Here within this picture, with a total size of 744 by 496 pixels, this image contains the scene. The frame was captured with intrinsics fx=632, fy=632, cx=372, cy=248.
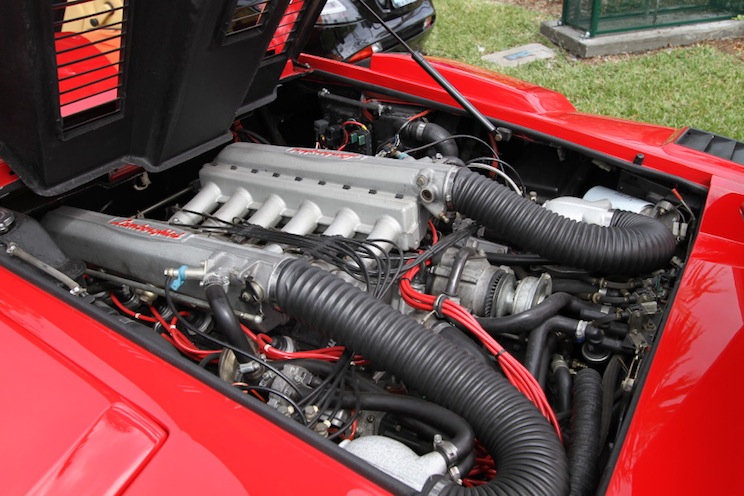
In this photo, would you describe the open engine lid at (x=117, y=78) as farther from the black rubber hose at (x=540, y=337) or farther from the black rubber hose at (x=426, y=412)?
the black rubber hose at (x=540, y=337)

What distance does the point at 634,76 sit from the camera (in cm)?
546

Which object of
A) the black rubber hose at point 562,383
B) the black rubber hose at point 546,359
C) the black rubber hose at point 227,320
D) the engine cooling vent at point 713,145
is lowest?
the black rubber hose at point 562,383

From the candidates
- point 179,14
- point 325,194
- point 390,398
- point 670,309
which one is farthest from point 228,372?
point 670,309

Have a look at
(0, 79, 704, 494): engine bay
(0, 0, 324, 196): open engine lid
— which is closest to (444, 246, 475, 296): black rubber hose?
(0, 79, 704, 494): engine bay

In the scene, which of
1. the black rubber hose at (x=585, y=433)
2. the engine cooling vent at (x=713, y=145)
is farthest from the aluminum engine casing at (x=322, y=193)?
the engine cooling vent at (x=713, y=145)

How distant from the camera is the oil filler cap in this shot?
1713 mm

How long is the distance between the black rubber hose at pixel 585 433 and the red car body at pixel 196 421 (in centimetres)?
11

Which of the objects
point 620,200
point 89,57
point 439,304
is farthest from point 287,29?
point 620,200

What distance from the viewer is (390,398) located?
149cm

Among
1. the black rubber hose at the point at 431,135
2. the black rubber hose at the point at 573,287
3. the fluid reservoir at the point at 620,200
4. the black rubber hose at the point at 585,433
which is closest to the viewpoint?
the black rubber hose at the point at 585,433

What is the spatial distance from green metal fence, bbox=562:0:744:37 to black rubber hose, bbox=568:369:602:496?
211 inches

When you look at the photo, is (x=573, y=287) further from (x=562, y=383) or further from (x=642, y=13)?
(x=642, y=13)

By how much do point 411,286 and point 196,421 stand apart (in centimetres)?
83

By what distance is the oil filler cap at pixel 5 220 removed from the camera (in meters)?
1.71
